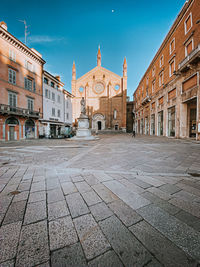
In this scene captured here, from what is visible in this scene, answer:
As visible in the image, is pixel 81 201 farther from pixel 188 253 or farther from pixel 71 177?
pixel 188 253

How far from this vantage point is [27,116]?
16.6 m

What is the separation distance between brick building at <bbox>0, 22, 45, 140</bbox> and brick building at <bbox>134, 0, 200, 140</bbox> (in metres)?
19.8

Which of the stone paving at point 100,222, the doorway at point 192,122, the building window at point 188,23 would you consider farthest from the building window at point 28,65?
the doorway at point 192,122

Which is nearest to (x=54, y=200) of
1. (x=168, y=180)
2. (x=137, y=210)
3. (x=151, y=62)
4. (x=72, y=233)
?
(x=72, y=233)

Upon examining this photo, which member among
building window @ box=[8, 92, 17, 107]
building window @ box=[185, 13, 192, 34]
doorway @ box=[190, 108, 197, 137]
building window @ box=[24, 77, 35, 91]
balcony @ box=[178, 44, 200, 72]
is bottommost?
doorway @ box=[190, 108, 197, 137]

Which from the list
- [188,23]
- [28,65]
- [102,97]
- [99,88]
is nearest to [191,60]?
[188,23]

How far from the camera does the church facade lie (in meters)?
33.7

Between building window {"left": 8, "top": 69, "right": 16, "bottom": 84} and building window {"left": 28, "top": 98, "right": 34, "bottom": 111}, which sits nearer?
building window {"left": 8, "top": 69, "right": 16, "bottom": 84}

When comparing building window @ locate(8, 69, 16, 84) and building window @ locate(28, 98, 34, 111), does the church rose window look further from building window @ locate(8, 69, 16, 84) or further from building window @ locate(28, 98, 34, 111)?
building window @ locate(8, 69, 16, 84)

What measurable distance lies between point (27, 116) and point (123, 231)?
1939 centimetres

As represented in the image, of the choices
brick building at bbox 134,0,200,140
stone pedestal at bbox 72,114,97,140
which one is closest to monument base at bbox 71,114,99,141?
stone pedestal at bbox 72,114,97,140

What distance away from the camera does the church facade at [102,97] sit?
33.7 meters

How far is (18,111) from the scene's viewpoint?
15375 mm

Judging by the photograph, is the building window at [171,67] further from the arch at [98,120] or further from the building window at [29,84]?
the arch at [98,120]
